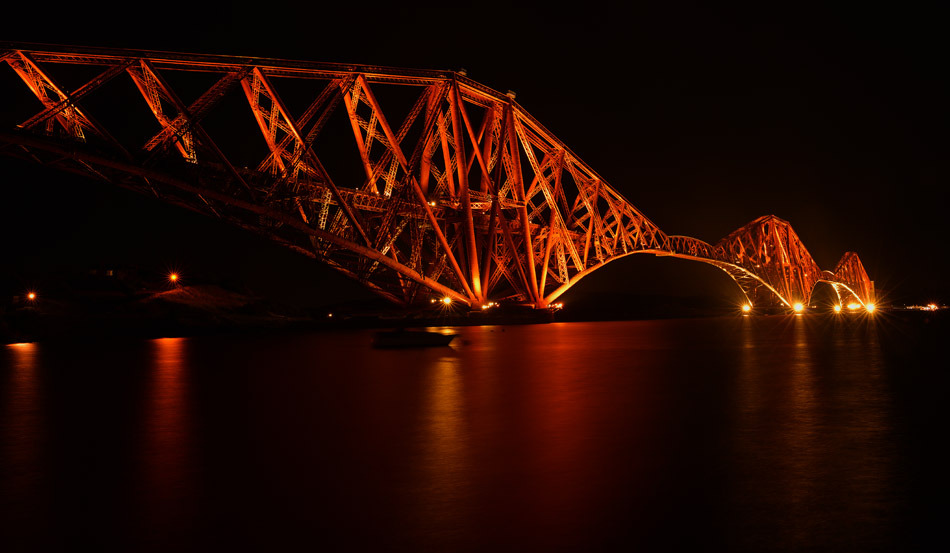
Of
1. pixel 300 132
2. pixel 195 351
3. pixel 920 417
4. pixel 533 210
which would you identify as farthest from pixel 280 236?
pixel 920 417

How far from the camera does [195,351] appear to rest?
25.8 meters

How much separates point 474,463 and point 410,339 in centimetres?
2032

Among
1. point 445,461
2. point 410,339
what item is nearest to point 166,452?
point 445,461

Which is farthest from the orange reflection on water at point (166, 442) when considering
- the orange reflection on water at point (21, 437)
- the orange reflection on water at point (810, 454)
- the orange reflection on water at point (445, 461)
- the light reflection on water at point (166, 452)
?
the orange reflection on water at point (810, 454)

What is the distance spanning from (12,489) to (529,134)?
44.8 m

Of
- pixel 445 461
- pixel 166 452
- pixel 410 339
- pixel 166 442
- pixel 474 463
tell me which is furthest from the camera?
pixel 410 339

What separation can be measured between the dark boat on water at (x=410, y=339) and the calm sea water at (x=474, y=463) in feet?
36.4

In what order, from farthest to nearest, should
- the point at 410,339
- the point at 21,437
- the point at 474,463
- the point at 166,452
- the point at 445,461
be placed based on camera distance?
the point at 410,339 → the point at 21,437 → the point at 166,452 → the point at 445,461 → the point at 474,463

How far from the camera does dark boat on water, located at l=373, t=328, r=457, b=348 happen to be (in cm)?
2711

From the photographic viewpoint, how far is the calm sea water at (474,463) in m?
4.99

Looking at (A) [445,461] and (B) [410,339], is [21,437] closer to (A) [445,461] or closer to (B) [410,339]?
(A) [445,461]

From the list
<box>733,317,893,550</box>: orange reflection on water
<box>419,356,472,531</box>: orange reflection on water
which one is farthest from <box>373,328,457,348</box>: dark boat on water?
<box>733,317,893,550</box>: orange reflection on water

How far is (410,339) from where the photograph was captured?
27.4 metres

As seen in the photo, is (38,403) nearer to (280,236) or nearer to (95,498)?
(95,498)
